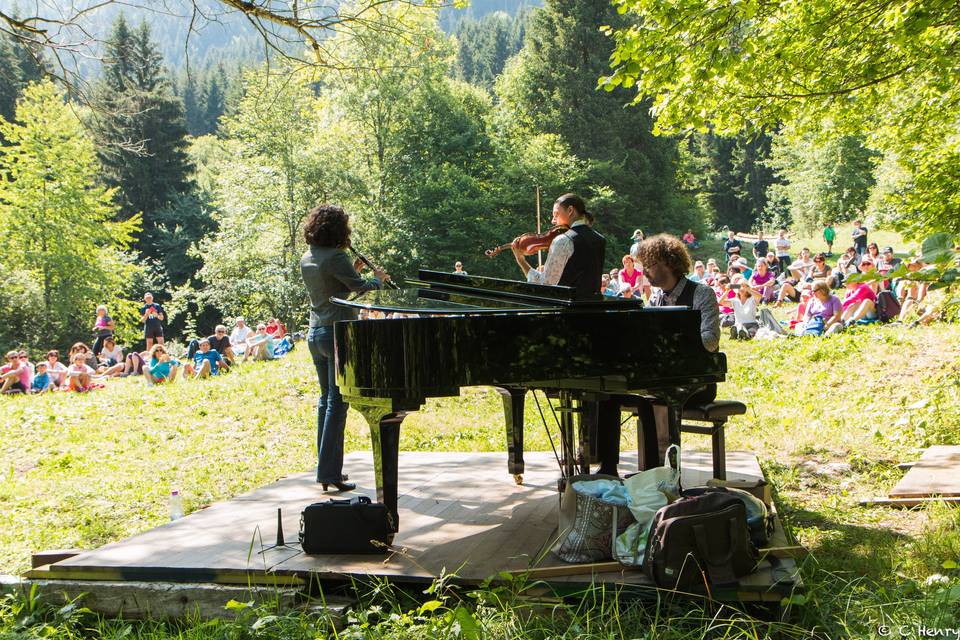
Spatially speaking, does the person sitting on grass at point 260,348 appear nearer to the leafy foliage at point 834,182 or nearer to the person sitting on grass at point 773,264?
the person sitting on grass at point 773,264

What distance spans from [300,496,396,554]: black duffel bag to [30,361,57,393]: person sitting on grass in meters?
12.2

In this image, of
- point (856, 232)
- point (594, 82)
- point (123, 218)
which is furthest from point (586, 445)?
point (123, 218)

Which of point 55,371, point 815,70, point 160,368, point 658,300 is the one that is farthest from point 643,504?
point 55,371

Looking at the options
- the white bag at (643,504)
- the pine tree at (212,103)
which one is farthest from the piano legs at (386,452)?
the pine tree at (212,103)

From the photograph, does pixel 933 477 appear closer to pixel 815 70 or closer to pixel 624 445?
pixel 624 445

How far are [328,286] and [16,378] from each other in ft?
37.4

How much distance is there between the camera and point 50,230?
28.1m

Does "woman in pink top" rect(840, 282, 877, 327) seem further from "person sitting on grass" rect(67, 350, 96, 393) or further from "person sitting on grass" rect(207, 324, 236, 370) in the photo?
"person sitting on grass" rect(67, 350, 96, 393)

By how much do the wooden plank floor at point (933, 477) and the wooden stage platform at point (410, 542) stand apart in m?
0.95

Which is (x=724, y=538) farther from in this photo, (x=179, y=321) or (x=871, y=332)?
(x=179, y=321)

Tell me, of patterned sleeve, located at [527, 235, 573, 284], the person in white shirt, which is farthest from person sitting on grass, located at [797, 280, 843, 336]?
the person in white shirt

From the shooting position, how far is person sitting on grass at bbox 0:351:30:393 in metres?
14.2

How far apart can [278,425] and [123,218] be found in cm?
3356

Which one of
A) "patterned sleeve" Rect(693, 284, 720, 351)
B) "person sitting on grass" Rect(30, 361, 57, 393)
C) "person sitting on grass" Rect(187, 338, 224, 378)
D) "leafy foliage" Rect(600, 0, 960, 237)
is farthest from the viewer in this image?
"person sitting on grass" Rect(30, 361, 57, 393)
